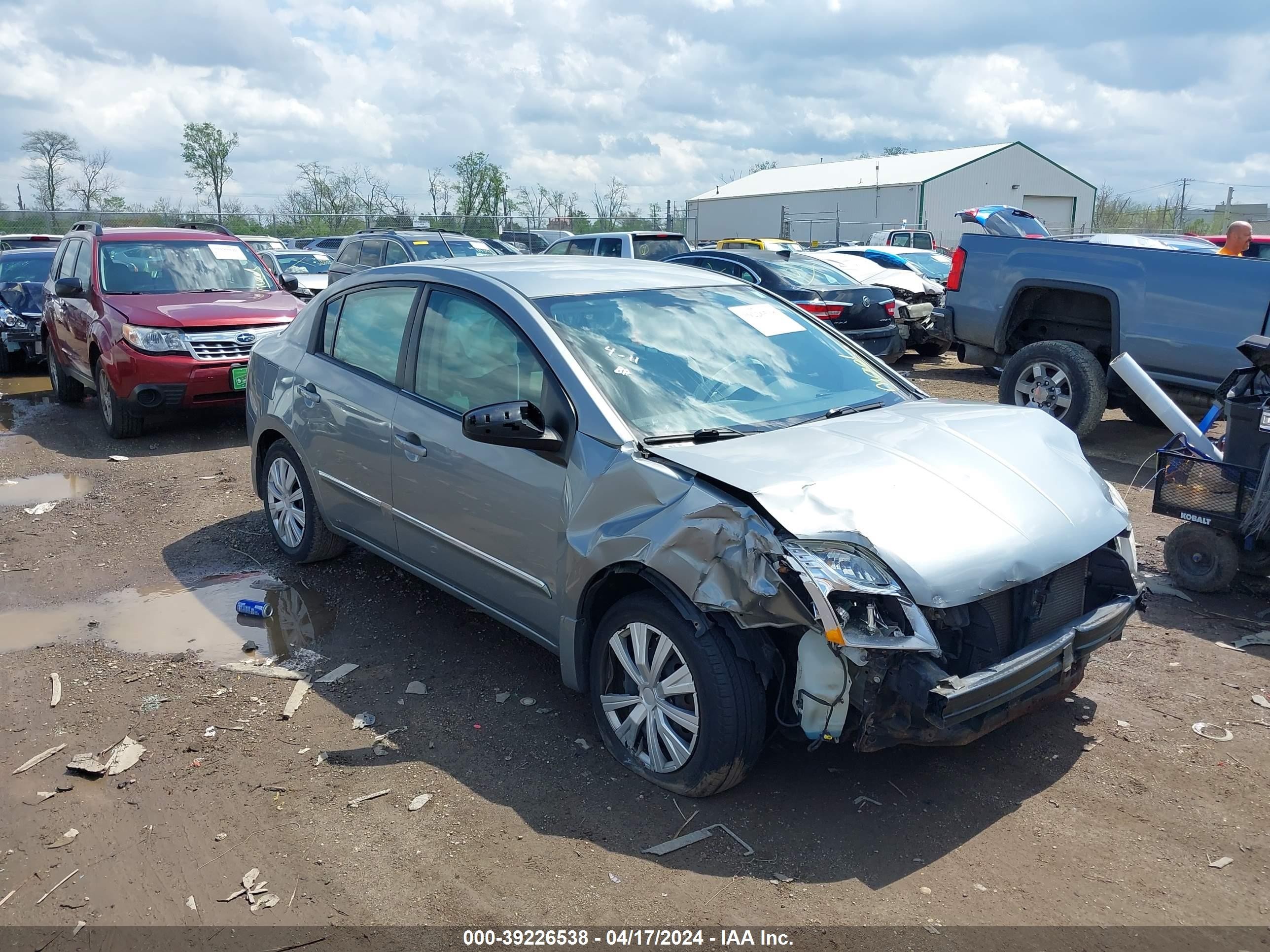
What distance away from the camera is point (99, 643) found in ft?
16.9

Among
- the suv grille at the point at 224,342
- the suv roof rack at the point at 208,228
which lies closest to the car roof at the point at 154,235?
the suv roof rack at the point at 208,228

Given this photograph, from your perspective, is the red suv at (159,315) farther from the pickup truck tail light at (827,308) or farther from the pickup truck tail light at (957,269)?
the pickup truck tail light at (957,269)

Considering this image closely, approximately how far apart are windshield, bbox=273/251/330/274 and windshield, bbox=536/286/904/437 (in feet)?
60.7

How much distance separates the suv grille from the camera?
9.25 m

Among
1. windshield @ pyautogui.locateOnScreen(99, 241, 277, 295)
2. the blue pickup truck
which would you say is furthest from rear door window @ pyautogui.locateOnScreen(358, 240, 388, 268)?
the blue pickup truck

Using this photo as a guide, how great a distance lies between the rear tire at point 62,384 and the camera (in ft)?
37.8

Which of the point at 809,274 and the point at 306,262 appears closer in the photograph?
the point at 809,274

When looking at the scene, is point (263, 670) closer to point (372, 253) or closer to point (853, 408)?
point (853, 408)

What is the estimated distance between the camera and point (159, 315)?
30.4 ft

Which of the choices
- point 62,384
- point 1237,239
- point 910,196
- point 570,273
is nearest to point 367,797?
point 570,273

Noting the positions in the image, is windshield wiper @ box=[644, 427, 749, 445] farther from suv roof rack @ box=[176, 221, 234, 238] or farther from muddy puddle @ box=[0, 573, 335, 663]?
suv roof rack @ box=[176, 221, 234, 238]

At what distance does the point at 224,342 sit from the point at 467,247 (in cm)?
823

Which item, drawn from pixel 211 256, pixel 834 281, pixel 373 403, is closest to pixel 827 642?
pixel 373 403

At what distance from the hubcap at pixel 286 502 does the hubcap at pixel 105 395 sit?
4.31m
